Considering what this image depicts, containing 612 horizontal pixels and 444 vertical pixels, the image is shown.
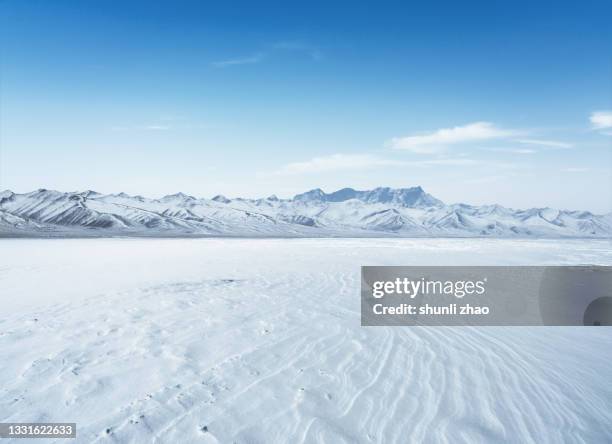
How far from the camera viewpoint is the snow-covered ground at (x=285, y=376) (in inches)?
150

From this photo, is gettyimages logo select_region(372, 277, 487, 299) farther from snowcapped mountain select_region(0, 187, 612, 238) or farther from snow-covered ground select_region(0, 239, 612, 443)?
snowcapped mountain select_region(0, 187, 612, 238)

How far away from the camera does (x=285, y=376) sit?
496 cm

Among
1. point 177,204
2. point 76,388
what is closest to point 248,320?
point 76,388

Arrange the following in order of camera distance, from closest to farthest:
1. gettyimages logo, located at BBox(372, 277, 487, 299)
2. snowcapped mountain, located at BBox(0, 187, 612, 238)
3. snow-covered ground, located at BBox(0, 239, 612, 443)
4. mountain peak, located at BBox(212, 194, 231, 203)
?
snow-covered ground, located at BBox(0, 239, 612, 443), gettyimages logo, located at BBox(372, 277, 487, 299), snowcapped mountain, located at BBox(0, 187, 612, 238), mountain peak, located at BBox(212, 194, 231, 203)

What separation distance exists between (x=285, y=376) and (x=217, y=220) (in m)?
111
